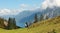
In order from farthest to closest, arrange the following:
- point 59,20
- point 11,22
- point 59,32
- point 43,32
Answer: point 11,22, point 59,20, point 43,32, point 59,32

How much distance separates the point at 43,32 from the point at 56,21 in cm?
1150

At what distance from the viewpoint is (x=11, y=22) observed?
146 meters

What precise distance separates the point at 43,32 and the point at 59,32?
15.7 ft

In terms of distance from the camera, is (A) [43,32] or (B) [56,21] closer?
(A) [43,32]

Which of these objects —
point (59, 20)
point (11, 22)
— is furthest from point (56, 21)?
point (11, 22)

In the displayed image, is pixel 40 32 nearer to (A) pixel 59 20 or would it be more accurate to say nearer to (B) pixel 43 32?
(B) pixel 43 32

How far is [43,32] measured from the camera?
41.7 m

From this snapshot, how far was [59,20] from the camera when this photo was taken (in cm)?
5178

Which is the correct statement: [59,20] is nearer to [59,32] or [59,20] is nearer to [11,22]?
[59,32]

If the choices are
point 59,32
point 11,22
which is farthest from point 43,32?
point 11,22

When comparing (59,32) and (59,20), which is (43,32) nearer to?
(59,32)

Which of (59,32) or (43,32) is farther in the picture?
(43,32)

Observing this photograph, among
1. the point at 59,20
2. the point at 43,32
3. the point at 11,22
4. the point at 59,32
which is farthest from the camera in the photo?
the point at 11,22

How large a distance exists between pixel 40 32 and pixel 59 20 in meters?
11.6
